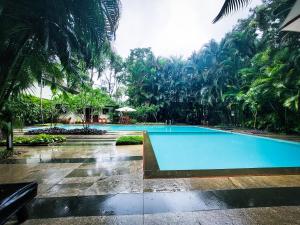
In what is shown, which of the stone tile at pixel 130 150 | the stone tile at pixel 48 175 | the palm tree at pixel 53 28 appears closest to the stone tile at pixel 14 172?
the stone tile at pixel 48 175

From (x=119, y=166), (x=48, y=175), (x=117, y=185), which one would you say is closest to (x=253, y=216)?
(x=117, y=185)

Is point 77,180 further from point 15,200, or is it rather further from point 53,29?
point 53,29

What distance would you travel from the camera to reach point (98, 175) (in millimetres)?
5000

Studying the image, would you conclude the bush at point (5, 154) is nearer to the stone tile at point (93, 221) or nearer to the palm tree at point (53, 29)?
the palm tree at point (53, 29)

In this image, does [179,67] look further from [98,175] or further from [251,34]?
[98,175]

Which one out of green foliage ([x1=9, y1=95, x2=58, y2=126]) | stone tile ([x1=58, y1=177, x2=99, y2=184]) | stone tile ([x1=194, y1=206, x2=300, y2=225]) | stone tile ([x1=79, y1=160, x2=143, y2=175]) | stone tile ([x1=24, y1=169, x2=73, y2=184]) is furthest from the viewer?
green foliage ([x1=9, y1=95, x2=58, y2=126])

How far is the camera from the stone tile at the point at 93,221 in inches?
111

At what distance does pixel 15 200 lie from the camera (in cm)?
257

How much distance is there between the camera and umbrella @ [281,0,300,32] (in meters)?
3.36

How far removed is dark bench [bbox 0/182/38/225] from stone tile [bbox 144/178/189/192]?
6.03ft

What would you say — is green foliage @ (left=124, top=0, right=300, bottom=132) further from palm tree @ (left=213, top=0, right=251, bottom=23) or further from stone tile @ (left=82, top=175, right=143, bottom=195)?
stone tile @ (left=82, top=175, right=143, bottom=195)

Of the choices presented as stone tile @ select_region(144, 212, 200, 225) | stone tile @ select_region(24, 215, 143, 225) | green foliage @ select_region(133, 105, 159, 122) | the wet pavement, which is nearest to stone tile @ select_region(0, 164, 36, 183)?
the wet pavement

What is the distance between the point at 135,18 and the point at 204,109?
21.8 meters

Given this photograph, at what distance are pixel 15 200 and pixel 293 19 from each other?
14.4ft
